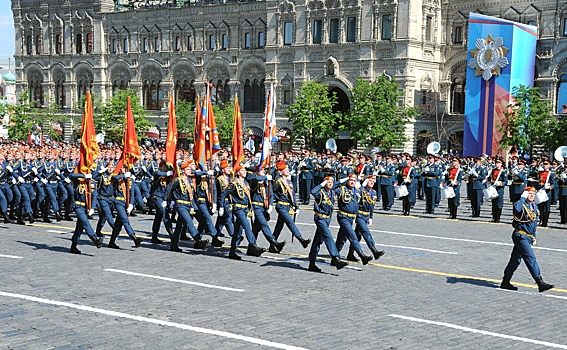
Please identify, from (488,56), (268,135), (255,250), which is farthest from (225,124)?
(255,250)

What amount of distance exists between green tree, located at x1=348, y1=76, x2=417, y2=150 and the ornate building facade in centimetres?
267

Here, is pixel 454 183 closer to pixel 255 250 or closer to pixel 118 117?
pixel 255 250

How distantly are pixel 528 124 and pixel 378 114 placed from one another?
9.44m

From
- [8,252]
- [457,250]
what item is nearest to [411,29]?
[457,250]

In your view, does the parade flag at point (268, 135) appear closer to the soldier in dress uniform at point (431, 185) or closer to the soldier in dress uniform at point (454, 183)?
the soldier in dress uniform at point (454, 183)

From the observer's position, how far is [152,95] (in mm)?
65000

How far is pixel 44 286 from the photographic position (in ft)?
44.8

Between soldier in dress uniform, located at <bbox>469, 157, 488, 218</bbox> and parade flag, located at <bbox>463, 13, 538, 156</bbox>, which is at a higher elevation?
parade flag, located at <bbox>463, 13, 538, 156</bbox>

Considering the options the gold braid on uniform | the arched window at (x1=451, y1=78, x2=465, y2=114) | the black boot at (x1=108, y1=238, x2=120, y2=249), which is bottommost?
the black boot at (x1=108, y1=238, x2=120, y2=249)

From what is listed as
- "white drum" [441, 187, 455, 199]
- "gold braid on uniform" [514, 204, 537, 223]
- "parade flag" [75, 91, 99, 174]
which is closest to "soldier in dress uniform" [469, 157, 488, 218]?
"white drum" [441, 187, 455, 199]

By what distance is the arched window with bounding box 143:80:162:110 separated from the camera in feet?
212

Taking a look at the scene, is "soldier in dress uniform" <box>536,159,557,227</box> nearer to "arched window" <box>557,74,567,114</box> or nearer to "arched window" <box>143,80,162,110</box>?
"arched window" <box>557,74,567,114</box>

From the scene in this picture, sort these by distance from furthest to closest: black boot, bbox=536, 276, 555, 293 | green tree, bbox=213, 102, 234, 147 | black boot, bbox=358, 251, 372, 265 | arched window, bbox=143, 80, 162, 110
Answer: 1. arched window, bbox=143, 80, 162, 110
2. green tree, bbox=213, 102, 234, 147
3. black boot, bbox=358, 251, 372, 265
4. black boot, bbox=536, 276, 555, 293

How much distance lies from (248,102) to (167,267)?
45782 mm
